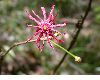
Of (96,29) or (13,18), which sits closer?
(13,18)

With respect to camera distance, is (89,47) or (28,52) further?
(28,52)

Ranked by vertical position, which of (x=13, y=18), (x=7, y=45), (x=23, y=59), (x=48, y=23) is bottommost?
(x=23, y=59)

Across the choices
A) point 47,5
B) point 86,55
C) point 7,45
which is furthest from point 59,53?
point 47,5

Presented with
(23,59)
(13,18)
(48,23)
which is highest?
(48,23)

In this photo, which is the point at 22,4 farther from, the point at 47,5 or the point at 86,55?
the point at 47,5

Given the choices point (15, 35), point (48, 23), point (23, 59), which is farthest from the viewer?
point (23, 59)

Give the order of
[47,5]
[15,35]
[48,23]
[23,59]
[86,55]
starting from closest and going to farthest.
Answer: [48,23], [47,5], [15,35], [86,55], [23,59]

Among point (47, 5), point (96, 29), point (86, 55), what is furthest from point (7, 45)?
point (47, 5)
